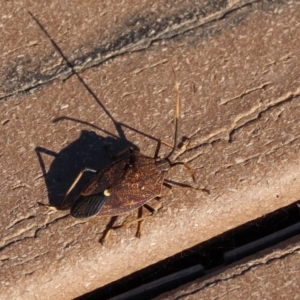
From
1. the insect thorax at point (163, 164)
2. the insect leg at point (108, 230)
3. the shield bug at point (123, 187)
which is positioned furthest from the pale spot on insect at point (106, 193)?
the insect thorax at point (163, 164)

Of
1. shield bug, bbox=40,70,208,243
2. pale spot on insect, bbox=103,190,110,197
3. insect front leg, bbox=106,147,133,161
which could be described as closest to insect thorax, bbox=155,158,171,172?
shield bug, bbox=40,70,208,243

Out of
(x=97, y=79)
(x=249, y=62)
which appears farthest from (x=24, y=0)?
(x=249, y=62)

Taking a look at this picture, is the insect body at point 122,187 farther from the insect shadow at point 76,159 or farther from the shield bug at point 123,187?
the insect shadow at point 76,159

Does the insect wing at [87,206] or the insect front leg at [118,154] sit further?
the insect front leg at [118,154]

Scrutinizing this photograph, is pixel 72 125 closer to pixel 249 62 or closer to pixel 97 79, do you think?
pixel 97 79

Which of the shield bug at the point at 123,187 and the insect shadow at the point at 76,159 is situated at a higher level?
the insect shadow at the point at 76,159

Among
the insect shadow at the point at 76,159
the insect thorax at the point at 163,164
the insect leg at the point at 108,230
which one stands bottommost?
the insect leg at the point at 108,230

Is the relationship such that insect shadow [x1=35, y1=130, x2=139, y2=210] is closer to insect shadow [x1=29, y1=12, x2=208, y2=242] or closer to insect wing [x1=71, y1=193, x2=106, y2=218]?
insect shadow [x1=29, y1=12, x2=208, y2=242]

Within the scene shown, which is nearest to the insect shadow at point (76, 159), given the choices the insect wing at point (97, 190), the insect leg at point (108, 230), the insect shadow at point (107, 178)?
the insect shadow at point (107, 178)
